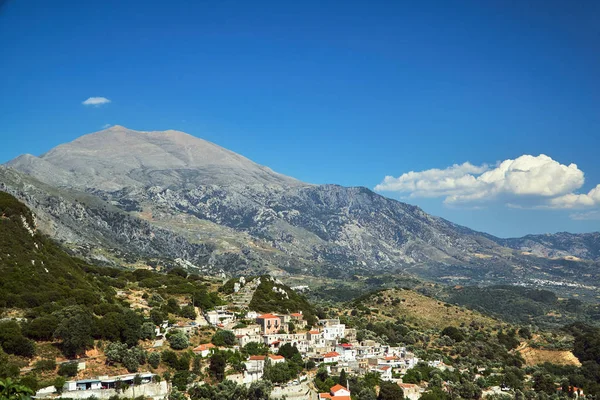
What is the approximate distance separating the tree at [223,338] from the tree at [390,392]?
59.1 feet

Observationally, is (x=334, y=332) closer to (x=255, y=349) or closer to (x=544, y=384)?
(x=255, y=349)

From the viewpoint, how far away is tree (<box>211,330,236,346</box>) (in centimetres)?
5841

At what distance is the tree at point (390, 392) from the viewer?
179 ft

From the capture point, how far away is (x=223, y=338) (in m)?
59.3

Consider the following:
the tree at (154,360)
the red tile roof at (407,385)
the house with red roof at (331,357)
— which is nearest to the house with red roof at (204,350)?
the tree at (154,360)

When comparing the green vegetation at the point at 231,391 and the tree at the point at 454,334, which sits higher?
the green vegetation at the point at 231,391

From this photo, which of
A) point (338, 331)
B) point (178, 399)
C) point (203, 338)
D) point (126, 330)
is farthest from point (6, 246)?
point (338, 331)

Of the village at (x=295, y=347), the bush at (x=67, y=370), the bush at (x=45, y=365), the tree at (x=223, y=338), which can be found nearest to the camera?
the bush at (x=45, y=365)

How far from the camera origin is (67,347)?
145ft

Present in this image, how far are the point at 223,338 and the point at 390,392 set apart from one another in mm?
19934

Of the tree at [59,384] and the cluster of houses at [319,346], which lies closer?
the tree at [59,384]

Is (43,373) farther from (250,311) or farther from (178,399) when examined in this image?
(250,311)

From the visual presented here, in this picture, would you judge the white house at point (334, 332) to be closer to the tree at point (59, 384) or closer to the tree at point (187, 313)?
the tree at point (187, 313)

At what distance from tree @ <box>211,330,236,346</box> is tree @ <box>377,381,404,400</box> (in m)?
18.0
